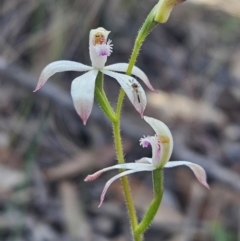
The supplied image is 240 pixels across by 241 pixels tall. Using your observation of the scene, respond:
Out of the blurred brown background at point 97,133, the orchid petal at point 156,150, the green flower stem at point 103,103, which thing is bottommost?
the blurred brown background at point 97,133

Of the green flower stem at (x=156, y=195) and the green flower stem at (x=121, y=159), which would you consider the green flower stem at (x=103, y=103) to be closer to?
the green flower stem at (x=121, y=159)

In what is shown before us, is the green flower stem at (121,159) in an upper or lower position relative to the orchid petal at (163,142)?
lower

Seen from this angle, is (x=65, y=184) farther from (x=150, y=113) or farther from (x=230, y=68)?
(x=230, y=68)

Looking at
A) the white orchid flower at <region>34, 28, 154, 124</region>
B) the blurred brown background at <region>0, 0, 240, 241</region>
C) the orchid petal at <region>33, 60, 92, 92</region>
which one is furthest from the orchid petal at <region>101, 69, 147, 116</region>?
the blurred brown background at <region>0, 0, 240, 241</region>

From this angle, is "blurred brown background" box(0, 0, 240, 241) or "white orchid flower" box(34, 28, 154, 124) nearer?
"white orchid flower" box(34, 28, 154, 124)

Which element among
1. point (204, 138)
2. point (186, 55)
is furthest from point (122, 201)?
point (186, 55)

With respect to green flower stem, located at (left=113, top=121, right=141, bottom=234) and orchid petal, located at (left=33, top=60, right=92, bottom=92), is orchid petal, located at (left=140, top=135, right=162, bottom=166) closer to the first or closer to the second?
green flower stem, located at (left=113, top=121, right=141, bottom=234)

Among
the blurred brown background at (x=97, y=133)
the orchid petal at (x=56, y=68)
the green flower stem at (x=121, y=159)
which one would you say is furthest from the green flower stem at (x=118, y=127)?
the blurred brown background at (x=97, y=133)
